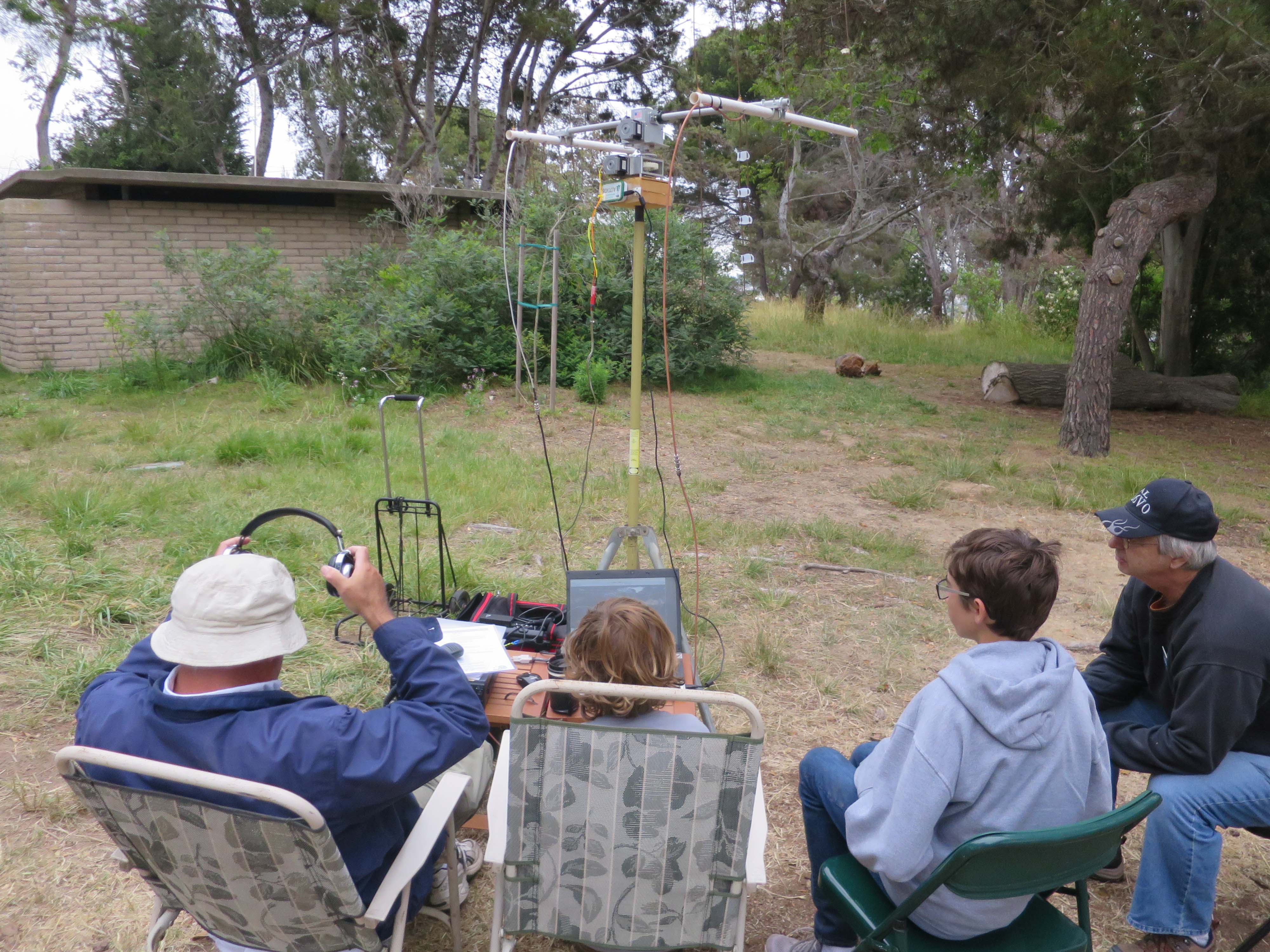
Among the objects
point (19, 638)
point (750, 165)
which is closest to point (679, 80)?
point (750, 165)

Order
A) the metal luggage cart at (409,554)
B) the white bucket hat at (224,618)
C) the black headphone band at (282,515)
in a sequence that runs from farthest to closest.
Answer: the metal luggage cart at (409,554) < the black headphone band at (282,515) < the white bucket hat at (224,618)

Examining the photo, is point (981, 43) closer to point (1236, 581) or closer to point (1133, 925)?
point (1236, 581)

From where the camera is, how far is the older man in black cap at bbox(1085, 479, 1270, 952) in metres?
2.10

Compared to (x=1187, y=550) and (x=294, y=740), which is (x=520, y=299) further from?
(x=294, y=740)

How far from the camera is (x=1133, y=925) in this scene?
87.0 inches

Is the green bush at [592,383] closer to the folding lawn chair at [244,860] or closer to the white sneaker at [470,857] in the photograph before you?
the white sneaker at [470,857]

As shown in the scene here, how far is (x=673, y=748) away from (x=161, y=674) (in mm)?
1023

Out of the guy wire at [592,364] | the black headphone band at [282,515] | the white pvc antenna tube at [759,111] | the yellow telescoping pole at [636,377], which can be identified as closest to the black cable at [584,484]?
the guy wire at [592,364]

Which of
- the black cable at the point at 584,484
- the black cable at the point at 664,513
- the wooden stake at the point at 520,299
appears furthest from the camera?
the wooden stake at the point at 520,299

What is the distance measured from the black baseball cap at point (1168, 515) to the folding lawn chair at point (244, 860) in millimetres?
1831

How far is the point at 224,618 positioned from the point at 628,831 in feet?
2.79

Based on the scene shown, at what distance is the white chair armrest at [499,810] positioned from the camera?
6.31ft

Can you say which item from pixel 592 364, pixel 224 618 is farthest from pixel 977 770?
pixel 592 364

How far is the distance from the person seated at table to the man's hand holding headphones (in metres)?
Answer: 0.43
